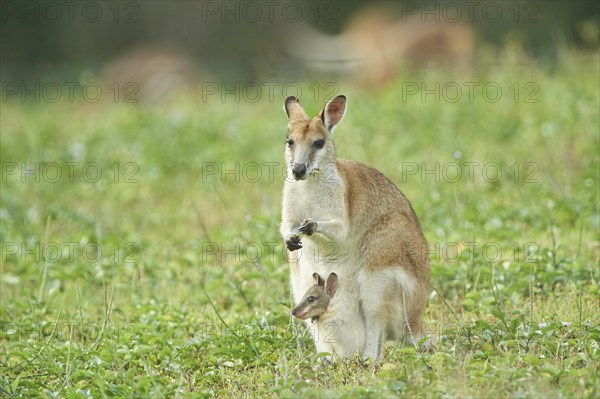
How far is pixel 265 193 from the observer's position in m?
10.5

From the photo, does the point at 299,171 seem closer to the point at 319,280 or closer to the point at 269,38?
the point at 319,280

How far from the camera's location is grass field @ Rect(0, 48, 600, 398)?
17.6 ft

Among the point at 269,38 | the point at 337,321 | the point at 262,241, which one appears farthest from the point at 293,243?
the point at 269,38

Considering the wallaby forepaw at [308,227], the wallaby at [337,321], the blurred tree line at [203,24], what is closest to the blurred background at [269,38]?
the blurred tree line at [203,24]

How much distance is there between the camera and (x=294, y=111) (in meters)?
6.19

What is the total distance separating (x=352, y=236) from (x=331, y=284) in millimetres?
344

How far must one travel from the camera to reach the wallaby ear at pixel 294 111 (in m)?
6.13

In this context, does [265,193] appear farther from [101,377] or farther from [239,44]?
[239,44]

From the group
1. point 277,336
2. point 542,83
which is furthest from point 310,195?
point 542,83

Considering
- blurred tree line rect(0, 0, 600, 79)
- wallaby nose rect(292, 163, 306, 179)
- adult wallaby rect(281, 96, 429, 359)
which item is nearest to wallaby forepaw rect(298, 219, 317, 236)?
adult wallaby rect(281, 96, 429, 359)

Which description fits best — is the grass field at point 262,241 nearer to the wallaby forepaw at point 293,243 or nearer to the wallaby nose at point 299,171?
the wallaby forepaw at point 293,243

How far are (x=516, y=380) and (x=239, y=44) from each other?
68.2ft

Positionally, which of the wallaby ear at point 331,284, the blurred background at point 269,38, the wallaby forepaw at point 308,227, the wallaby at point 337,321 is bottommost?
the wallaby at point 337,321

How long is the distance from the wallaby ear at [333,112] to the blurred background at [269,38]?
21.3ft
